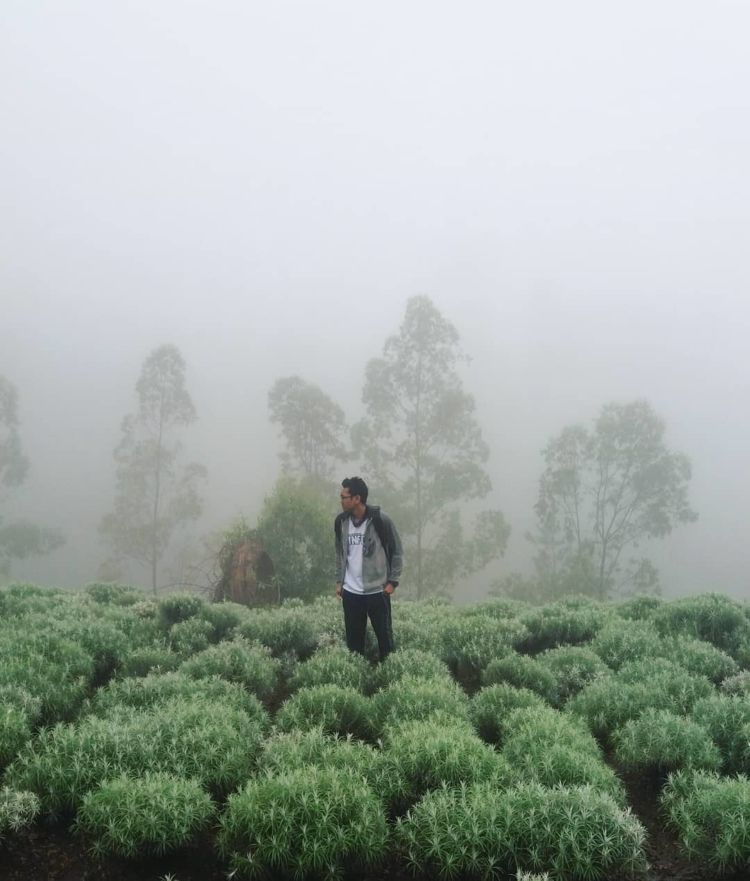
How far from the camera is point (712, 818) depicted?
5.22m

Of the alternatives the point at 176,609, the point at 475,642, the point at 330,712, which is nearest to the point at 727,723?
the point at 475,642

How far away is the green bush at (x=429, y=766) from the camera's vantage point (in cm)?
563

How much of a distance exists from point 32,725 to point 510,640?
7173mm

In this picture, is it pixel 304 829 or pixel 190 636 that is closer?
pixel 304 829

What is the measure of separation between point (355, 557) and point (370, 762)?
11.4ft

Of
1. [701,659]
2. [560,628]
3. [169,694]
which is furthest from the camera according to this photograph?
[560,628]

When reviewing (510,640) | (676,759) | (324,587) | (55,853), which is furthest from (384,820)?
(324,587)

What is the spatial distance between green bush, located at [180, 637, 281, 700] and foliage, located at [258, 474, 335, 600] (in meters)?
14.3

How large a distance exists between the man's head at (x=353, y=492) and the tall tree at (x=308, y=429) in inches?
1321

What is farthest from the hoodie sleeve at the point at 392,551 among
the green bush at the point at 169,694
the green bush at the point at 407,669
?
the green bush at the point at 169,694

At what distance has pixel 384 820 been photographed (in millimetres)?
5184

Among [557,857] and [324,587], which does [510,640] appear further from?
[324,587]

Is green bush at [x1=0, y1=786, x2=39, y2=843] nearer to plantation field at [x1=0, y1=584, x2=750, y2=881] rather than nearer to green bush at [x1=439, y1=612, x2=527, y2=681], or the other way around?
plantation field at [x1=0, y1=584, x2=750, y2=881]

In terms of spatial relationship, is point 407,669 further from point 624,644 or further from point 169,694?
point 624,644
